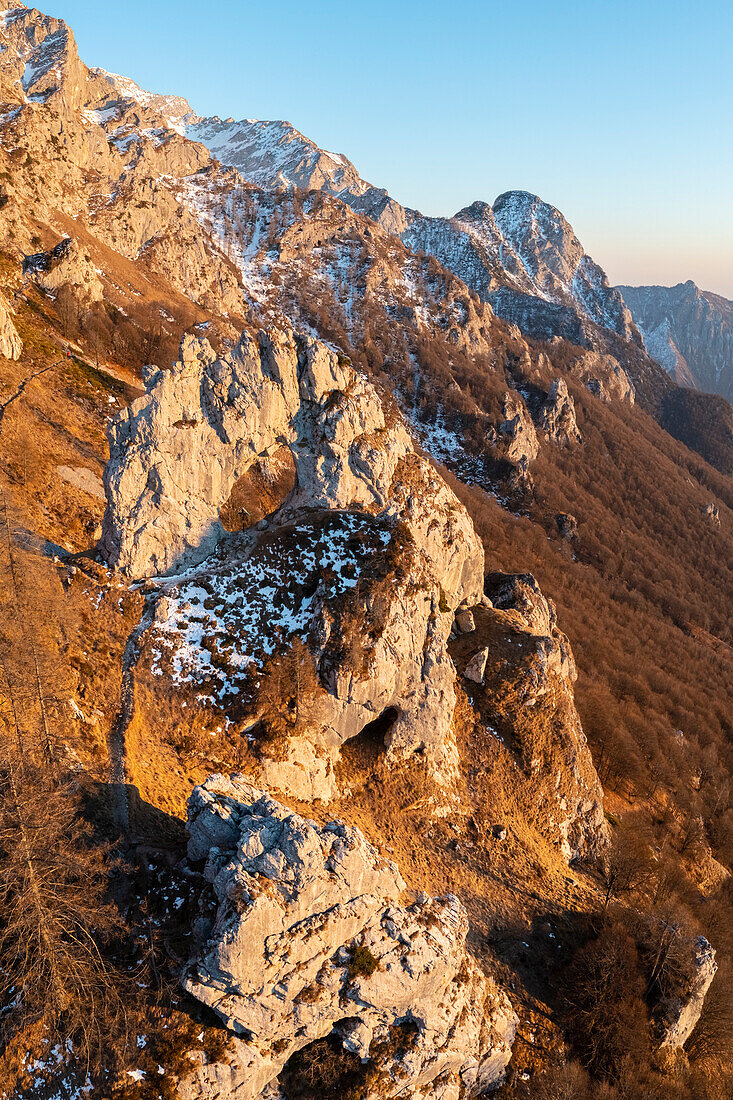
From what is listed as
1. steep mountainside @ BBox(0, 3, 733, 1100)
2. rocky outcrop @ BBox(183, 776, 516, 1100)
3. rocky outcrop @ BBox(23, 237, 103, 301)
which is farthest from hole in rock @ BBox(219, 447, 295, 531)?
rocky outcrop @ BBox(183, 776, 516, 1100)

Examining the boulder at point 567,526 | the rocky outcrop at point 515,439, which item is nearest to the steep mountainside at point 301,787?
the boulder at point 567,526

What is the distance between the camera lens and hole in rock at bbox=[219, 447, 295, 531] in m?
59.8

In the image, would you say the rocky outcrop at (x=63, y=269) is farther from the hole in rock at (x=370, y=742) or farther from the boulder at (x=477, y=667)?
the boulder at (x=477, y=667)

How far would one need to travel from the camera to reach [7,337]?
5112 cm

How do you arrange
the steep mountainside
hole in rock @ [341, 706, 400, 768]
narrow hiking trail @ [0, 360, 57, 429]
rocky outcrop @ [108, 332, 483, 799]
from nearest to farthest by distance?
the steep mountainside
rocky outcrop @ [108, 332, 483, 799]
hole in rock @ [341, 706, 400, 768]
narrow hiking trail @ [0, 360, 57, 429]

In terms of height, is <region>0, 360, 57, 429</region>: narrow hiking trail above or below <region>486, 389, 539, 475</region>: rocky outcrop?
below

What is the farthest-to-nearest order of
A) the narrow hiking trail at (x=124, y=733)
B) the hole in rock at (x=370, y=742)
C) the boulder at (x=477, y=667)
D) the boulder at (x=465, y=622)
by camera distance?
the boulder at (x=465, y=622)
the boulder at (x=477, y=667)
the hole in rock at (x=370, y=742)
the narrow hiking trail at (x=124, y=733)

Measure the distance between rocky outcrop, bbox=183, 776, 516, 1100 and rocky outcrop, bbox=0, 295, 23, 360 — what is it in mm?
49322

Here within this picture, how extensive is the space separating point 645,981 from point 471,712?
14865 mm

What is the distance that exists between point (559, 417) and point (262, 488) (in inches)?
5330

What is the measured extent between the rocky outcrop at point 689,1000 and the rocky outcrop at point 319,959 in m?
A: 9.11

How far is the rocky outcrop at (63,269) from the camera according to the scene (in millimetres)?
74500

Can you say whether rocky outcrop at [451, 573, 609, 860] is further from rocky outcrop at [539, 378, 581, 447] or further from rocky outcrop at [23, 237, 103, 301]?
rocky outcrop at [539, 378, 581, 447]

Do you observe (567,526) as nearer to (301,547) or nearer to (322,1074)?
(301,547)
